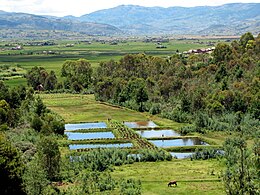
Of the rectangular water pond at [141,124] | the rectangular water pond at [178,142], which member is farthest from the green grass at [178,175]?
the rectangular water pond at [141,124]

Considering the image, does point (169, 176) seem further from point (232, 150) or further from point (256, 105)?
point (256, 105)

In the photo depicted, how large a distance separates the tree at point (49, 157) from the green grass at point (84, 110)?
29.9 m

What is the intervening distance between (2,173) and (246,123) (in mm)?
38837

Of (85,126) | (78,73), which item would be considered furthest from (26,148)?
(78,73)

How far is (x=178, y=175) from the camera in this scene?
38500 millimetres

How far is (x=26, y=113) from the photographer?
6350cm

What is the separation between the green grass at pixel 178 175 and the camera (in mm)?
33969

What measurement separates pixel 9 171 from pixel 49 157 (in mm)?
7087

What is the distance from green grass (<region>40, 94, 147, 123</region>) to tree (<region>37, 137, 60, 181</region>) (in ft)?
98.2

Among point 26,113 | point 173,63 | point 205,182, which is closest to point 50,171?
point 205,182

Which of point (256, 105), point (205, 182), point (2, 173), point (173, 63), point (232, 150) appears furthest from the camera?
point (173, 63)

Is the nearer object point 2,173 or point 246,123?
point 2,173

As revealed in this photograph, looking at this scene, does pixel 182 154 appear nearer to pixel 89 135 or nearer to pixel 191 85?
pixel 89 135

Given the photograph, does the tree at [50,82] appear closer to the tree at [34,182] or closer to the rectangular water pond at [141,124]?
the rectangular water pond at [141,124]
